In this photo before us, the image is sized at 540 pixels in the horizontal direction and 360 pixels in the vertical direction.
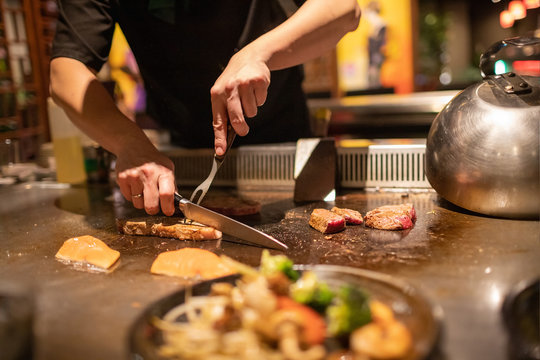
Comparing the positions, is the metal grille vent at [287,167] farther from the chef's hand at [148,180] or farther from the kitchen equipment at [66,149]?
the chef's hand at [148,180]

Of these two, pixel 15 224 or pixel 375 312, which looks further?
pixel 15 224

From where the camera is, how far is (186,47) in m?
2.49

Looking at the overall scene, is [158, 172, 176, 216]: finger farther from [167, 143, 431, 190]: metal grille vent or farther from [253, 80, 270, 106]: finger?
[167, 143, 431, 190]: metal grille vent

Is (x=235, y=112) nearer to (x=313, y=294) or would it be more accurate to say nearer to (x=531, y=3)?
(x=313, y=294)

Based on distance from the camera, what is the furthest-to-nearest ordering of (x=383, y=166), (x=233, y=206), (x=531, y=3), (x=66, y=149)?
1. (x=531, y=3)
2. (x=66, y=149)
3. (x=383, y=166)
4. (x=233, y=206)

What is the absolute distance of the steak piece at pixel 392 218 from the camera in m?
1.70

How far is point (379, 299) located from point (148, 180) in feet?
3.51

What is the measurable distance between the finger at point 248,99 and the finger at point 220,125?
8 centimetres

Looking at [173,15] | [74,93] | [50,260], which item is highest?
[173,15]

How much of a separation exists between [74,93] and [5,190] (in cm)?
104

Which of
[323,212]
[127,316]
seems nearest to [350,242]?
[323,212]

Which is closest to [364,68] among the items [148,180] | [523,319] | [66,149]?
[66,149]

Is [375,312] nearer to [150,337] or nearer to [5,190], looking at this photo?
[150,337]

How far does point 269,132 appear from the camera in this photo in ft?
9.14
